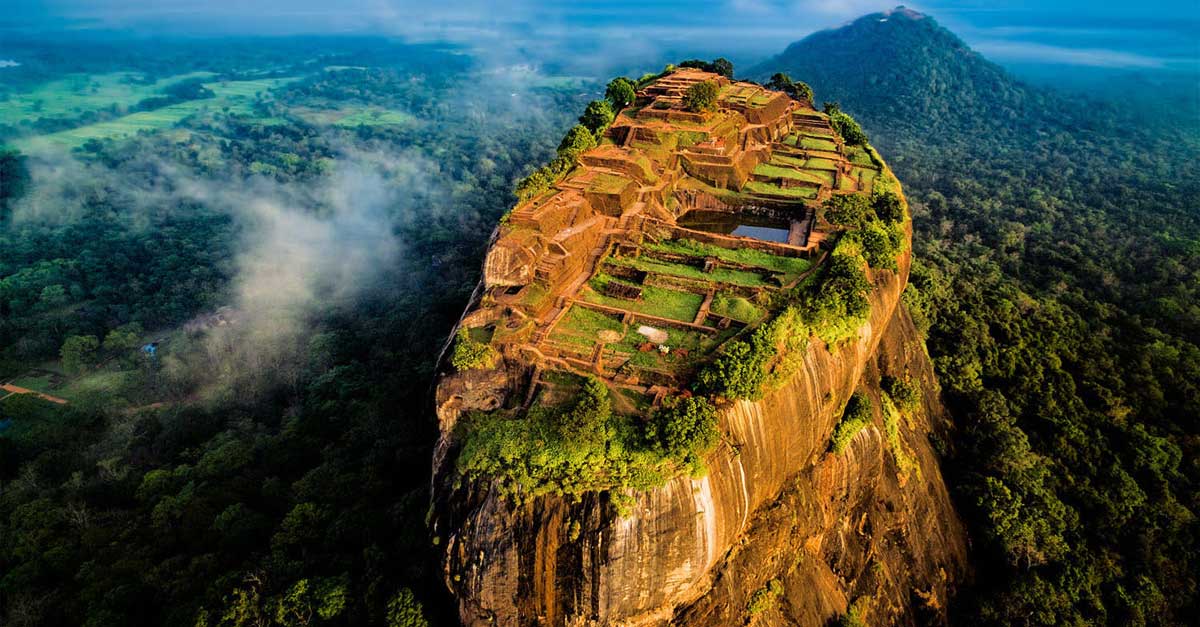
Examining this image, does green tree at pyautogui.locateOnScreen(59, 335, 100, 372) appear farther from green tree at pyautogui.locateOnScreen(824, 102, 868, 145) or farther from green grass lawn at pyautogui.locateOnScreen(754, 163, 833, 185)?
green tree at pyautogui.locateOnScreen(824, 102, 868, 145)

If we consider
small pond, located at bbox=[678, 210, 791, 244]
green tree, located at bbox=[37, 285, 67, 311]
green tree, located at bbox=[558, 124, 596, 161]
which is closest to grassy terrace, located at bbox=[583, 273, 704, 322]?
small pond, located at bbox=[678, 210, 791, 244]

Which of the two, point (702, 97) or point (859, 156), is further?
point (859, 156)

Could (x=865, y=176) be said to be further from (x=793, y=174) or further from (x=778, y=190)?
(x=778, y=190)

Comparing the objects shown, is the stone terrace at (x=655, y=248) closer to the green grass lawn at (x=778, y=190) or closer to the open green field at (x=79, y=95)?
the green grass lawn at (x=778, y=190)

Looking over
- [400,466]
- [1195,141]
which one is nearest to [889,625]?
[400,466]

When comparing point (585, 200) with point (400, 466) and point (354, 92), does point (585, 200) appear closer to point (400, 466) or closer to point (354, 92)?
point (400, 466)

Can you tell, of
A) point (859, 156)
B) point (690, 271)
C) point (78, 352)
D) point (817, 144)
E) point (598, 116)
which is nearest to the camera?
point (690, 271)

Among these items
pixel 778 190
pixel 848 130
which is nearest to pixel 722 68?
pixel 848 130
